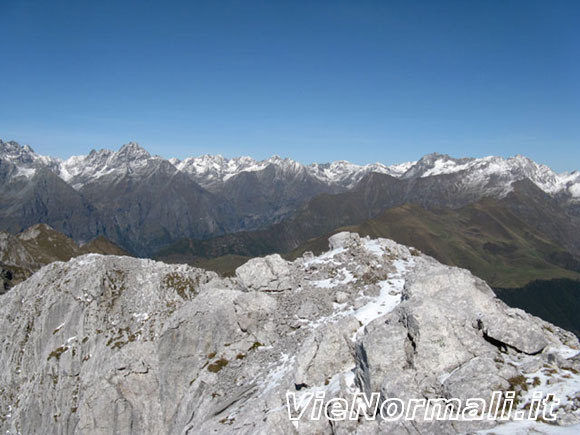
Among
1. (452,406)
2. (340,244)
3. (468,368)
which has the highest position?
(340,244)

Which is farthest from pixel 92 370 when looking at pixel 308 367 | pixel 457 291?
pixel 457 291

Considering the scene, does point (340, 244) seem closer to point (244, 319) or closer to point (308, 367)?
point (244, 319)

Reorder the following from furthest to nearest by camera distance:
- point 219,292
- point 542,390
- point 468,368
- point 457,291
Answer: point 219,292, point 457,291, point 468,368, point 542,390

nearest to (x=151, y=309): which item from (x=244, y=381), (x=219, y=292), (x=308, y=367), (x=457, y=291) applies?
(x=219, y=292)

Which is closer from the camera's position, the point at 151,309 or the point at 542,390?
the point at 542,390

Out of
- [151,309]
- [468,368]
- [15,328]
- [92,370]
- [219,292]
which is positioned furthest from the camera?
[15,328]

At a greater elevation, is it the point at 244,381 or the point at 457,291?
the point at 457,291
